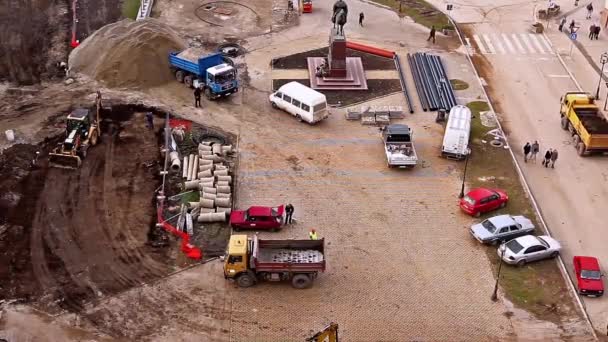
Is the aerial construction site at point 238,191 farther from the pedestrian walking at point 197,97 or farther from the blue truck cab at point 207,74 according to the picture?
the pedestrian walking at point 197,97

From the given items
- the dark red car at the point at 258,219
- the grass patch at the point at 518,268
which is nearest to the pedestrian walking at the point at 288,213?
the dark red car at the point at 258,219

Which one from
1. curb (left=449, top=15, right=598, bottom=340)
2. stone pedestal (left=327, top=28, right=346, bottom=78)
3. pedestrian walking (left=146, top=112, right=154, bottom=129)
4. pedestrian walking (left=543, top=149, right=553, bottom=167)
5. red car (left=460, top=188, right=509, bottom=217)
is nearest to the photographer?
curb (left=449, top=15, right=598, bottom=340)

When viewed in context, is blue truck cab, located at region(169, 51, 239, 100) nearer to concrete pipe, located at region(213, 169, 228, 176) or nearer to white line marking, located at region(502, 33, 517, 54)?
concrete pipe, located at region(213, 169, 228, 176)

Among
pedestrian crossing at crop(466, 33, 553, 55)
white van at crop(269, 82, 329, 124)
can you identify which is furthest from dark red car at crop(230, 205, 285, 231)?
pedestrian crossing at crop(466, 33, 553, 55)

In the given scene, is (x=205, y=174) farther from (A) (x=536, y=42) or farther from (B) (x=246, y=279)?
(A) (x=536, y=42)

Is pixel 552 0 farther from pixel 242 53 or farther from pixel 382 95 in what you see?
pixel 242 53

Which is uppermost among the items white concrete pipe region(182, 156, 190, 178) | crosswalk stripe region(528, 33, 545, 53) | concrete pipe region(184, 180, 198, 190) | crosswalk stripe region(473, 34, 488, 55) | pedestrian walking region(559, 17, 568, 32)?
pedestrian walking region(559, 17, 568, 32)

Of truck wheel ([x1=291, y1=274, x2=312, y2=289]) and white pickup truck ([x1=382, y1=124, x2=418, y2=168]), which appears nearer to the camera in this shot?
truck wheel ([x1=291, y1=274, x2=312, y2=289])
